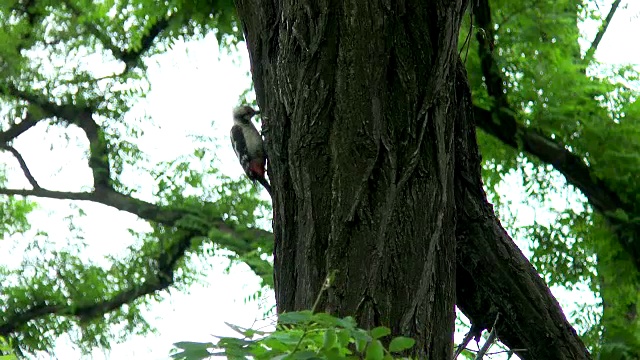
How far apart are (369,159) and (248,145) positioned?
3.84 meters

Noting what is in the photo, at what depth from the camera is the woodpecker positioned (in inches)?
261


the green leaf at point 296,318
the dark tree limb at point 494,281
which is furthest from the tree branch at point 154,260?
the green leaf at point 296,318

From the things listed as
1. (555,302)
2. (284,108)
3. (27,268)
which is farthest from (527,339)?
(27,268)

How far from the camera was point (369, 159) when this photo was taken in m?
3.12

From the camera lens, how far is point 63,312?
1163 centimetres

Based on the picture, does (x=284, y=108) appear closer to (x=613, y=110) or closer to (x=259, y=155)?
(x=259, y=155)

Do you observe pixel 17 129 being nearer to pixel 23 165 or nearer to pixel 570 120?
pixel 23 165

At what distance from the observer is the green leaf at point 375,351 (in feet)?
6.68

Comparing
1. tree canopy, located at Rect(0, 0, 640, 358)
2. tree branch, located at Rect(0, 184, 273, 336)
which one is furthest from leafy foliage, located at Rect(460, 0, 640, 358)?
tree branch, located at Rect(0, 184, 273, 336)

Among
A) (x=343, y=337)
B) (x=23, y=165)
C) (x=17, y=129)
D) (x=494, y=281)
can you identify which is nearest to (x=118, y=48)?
(x=17, y=129)

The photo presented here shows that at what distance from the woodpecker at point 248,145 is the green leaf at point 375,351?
437 centimetres

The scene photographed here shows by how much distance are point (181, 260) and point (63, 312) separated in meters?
1.45

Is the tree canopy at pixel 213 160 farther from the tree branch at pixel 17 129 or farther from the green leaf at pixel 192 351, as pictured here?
the green leaf at pixel 192 351

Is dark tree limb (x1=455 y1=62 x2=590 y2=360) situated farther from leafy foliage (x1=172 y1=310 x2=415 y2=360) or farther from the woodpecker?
the woodpecker
